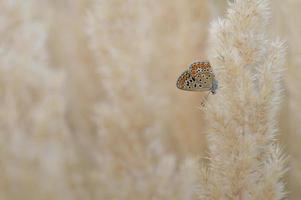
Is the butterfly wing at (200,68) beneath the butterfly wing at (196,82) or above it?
above

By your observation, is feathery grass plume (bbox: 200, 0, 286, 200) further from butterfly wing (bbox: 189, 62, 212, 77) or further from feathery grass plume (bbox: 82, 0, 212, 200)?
feathery grass plume (bbox: 82, 0, 212, 200)

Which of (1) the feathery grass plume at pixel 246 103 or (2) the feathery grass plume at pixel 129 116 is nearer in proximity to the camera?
(1) the feathery grass plume at pixel 246 103

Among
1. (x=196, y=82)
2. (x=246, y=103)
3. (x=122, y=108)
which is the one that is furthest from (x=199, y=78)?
(x=122, y=108)

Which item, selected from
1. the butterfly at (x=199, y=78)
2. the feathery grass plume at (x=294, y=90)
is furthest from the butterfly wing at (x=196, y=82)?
the feathery grass plume at (x=294, y=90)

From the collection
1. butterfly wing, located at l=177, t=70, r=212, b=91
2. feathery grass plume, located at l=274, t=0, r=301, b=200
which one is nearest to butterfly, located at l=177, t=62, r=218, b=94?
butterfly wing, located at l=177, t=70, r=212, b=91

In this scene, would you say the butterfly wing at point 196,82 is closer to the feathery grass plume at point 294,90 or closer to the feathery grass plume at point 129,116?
the feathery grass plume at point 129,116
